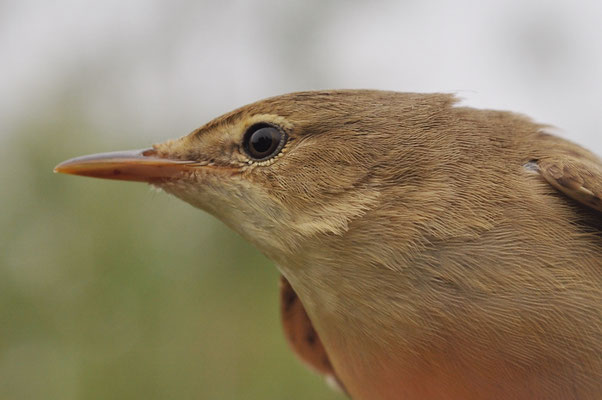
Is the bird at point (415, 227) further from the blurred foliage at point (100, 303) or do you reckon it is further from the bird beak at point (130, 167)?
the blurred foliage at point (100, 303)

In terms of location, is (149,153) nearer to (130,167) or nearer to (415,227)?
(130,167)

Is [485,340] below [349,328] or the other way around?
below

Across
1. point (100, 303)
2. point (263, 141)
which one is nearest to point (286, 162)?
point (263, 141)

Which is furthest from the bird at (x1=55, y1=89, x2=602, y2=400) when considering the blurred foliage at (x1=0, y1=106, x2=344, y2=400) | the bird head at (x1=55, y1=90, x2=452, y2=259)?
the blurred foliage at (x1=0, y1=106, x2=344, y2=400)

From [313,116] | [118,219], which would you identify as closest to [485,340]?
[313,116]

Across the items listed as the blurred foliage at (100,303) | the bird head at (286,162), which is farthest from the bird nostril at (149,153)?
the blurred foliage at (100,303)

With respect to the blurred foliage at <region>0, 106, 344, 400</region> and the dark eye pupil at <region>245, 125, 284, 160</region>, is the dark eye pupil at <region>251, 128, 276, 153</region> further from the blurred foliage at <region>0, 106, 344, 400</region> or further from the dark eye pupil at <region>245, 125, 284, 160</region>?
the blurred foliage at <region>0, 106, 344, 400</region>

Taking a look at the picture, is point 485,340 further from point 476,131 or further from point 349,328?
point 476,131
